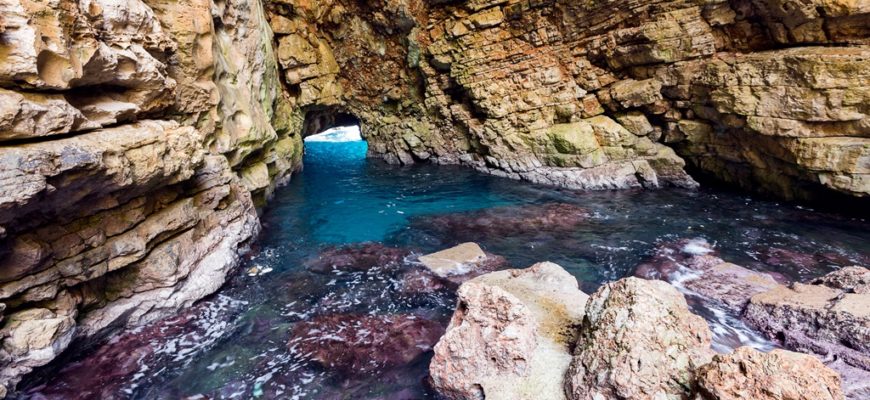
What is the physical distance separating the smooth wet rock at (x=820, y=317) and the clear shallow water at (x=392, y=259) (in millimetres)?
450

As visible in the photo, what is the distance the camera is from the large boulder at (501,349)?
5.03 m

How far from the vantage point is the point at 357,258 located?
11109mm

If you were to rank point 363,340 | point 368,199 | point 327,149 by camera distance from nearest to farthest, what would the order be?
point 363,340 < point 368,199 < point 327,149

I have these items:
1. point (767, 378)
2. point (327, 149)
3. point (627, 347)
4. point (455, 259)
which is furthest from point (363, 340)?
point (327, 149)

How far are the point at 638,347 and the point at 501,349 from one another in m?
1.57

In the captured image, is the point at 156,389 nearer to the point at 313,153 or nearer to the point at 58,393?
the point at 58,393

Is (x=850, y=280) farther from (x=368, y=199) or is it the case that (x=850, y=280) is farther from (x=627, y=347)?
(x=368, y=199)

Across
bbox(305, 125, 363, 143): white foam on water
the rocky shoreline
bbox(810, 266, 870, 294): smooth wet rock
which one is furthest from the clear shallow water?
bbox(305, 125, 363, 143): white foam on water

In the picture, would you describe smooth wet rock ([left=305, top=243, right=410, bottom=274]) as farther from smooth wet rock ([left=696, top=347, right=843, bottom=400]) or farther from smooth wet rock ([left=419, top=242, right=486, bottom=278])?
smooth wet rock ([left=696, top=347, right=843, bottom=400])

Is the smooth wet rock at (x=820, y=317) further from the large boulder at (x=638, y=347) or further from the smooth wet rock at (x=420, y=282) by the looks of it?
the smooth wet rock at (x=420, y=282)

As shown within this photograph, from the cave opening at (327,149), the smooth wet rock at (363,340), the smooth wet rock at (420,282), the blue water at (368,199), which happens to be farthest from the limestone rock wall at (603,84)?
the smooth wet rock at (363,340)

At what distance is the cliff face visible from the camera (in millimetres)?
5855

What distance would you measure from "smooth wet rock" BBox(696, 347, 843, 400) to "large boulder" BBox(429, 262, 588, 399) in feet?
5.33

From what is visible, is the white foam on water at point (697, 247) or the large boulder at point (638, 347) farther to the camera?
the white foam on water at point (697, 247)
